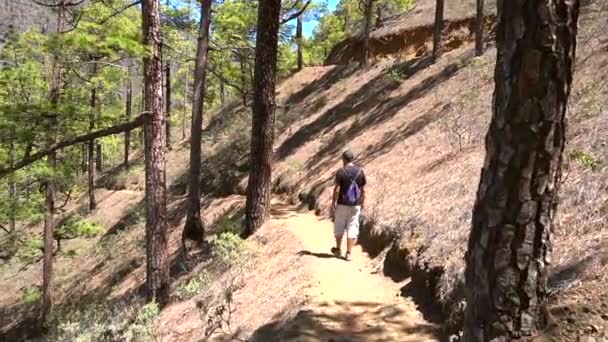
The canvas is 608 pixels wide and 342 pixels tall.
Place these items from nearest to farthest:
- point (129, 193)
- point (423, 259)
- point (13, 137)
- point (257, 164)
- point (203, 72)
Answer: point (423, 259) → point (13, 137) → point (257, 164) → point (203, 72) → point (129, 193)

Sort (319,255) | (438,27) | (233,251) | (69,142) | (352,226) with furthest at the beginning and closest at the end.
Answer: (438,27) → (233,251) → (319,255) → (69,142) → (352,226)

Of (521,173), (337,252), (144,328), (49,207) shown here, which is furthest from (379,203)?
(49,207)

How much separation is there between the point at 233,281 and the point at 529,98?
7.20 meters

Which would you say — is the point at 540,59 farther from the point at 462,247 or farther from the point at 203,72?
the point at 203,72

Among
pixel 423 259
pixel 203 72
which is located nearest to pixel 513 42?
pixel 423 259

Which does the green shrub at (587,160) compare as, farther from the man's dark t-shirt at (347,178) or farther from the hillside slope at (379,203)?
the man's dark t-shirt at (347,178)

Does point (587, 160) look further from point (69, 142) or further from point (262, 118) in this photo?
point (69, 142)

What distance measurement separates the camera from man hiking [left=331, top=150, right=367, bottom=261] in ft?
27.0

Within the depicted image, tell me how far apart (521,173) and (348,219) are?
18.6ft

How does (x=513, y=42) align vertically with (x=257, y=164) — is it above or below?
above

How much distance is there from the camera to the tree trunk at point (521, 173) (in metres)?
2.61

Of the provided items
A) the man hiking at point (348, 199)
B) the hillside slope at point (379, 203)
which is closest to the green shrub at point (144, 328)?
the hillside slope at point (379, 203)

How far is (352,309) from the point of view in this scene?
20.7ft

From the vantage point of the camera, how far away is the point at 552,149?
2.70 metres
